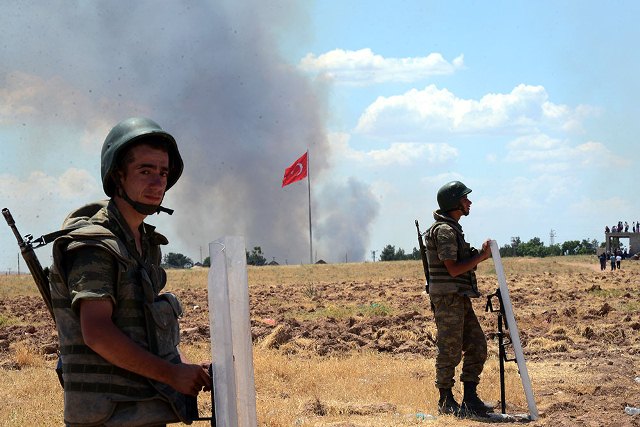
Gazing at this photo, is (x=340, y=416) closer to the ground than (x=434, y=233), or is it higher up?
closer to the ground

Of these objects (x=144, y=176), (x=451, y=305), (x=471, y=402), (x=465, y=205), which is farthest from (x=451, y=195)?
(x=144, y=176)

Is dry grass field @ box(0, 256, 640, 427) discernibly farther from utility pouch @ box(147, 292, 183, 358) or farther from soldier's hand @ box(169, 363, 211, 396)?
soldier's hand @ box(169, 363, 211, 396)

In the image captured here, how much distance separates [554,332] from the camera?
13750mm

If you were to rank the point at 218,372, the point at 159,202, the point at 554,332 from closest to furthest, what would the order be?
1. the point at 218,372
2. the point at 159,202
3. the point at 554,332

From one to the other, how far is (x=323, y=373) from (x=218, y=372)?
24.6ft

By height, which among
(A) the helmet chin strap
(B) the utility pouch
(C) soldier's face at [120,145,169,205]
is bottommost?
(B) the utility pouch

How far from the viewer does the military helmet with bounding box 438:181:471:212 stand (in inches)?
298

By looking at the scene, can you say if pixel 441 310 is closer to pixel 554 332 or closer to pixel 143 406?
pixel 143 406

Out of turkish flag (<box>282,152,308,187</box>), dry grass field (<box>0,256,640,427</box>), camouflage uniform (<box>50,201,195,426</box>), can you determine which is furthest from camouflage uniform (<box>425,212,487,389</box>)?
turkish flag (<box>282,152,308,187</box>)

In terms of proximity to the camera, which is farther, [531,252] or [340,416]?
[531,252]

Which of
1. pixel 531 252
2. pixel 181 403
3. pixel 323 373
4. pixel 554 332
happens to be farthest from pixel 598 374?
pixel 531 252

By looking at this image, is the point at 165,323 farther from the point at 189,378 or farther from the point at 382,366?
the point at 382,366

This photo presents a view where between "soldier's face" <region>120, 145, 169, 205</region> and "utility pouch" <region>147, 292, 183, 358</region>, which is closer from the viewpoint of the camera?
"utility pouch" <region>147, 292, 183, 358</region>

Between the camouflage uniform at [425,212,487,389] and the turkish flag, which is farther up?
the turkish flag
